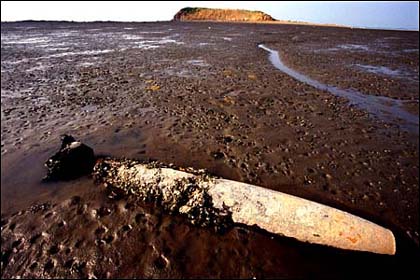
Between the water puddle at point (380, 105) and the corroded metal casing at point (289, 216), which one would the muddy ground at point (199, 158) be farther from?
the water puddle at point (380, 105)

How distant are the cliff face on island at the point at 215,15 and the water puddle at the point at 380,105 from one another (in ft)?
143

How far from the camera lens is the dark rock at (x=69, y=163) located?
5.48m

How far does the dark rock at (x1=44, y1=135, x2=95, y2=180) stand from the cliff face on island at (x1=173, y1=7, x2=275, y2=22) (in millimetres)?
50144

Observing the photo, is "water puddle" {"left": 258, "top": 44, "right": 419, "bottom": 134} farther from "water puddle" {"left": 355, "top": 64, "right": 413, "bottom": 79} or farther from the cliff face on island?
the cliff face on island

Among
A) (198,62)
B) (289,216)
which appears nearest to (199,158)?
(289,216)

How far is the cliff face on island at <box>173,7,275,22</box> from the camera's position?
5206 centimetres

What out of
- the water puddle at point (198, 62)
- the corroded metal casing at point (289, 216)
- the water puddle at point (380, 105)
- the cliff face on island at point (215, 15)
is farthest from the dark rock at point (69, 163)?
the cliff face on island at point (215, 15)

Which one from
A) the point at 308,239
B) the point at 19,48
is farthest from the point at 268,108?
the point at 19,48

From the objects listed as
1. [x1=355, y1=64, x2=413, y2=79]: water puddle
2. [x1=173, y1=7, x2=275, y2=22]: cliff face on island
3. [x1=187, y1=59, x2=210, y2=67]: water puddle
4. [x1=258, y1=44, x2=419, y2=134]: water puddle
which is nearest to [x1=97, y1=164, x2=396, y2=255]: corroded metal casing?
[x1=258, y1=44, x2=419, y2=134]: water puddle

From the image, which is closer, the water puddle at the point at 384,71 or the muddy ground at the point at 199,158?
the muddy ground at the point at 199,158

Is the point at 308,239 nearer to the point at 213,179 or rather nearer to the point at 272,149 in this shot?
the point at 213,179

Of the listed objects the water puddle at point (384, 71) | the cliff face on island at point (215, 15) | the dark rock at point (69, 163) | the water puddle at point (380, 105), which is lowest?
the dark rock at point (69, 163)

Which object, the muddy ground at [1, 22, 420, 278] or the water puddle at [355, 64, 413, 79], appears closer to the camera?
the muddy ground at [1, 22, 420, 278]

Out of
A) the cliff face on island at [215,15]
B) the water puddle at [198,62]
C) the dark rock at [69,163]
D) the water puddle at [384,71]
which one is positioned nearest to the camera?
the dark rock at [69,163]
